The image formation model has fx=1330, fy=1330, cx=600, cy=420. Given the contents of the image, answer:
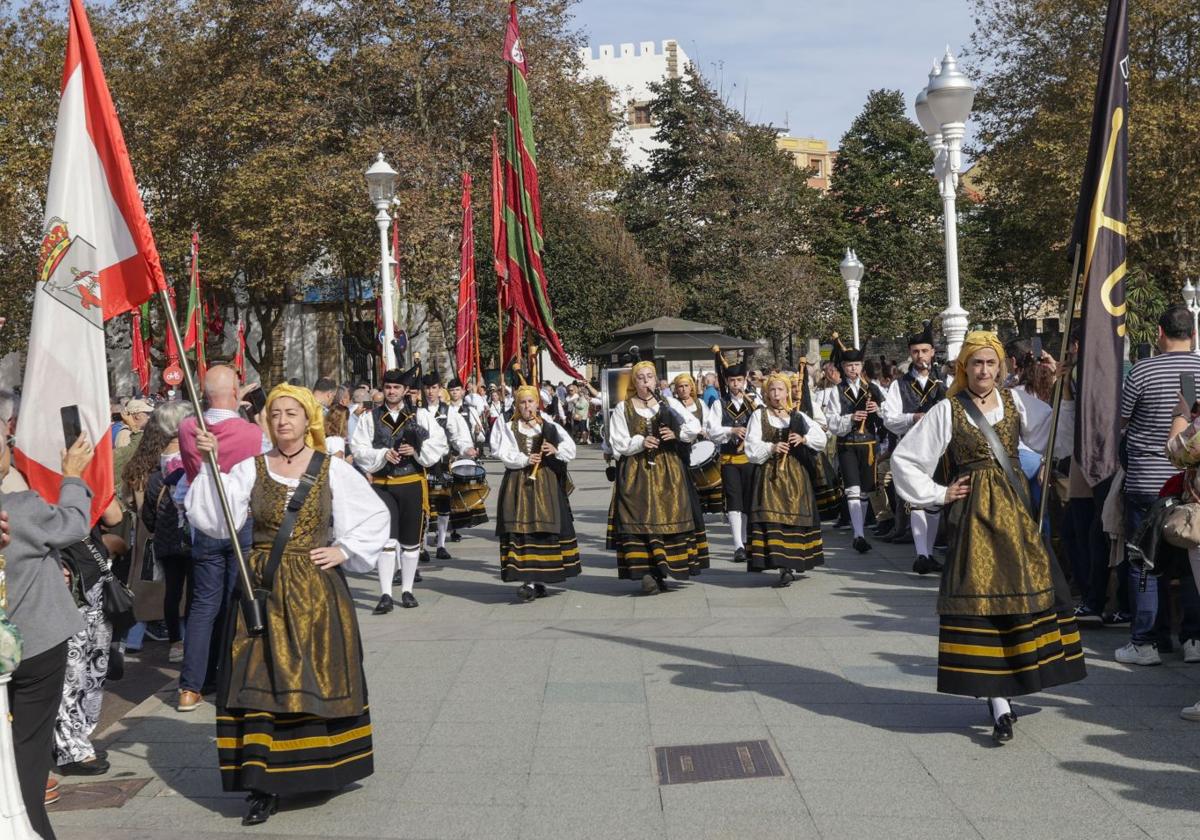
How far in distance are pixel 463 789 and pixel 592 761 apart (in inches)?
25.0

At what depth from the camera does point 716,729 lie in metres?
6.38

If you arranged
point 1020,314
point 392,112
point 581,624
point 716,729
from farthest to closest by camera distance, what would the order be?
1. point 1020,314
2. point 392,112
3. point 581,624
4. point 716,729

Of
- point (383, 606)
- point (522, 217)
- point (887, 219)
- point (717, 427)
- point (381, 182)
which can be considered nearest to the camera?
point (383, 606)

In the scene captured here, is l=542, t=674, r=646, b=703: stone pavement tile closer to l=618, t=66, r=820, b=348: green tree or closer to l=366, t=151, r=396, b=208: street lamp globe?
l=366, t=151, r=396, b=208: street lamp globe

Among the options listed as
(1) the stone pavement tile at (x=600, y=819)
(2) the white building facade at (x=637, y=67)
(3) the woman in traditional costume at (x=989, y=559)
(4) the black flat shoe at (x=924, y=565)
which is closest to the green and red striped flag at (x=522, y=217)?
(4) the black flat shoe at (x=924, y=565)

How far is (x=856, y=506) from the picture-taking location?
13.0 meters

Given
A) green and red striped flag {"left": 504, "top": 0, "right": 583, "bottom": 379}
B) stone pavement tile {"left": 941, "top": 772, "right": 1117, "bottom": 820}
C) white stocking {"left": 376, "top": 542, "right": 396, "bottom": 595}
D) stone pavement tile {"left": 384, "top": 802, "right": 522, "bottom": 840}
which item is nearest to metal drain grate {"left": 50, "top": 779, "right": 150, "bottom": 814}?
stone pavement tile {"left": 384, "top": 802, "right": 522, "bottom": 840}

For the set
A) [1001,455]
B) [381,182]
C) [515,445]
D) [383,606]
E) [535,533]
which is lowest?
[383,606]

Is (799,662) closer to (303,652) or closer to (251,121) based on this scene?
(303,652)

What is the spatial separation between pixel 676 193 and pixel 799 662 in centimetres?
3686

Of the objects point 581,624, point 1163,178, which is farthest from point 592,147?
point 581,624

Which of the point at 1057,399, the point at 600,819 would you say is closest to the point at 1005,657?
the point at 1057,399

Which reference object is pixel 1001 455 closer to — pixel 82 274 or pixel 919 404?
pixel 82 274

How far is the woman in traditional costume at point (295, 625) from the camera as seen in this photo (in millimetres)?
5258
